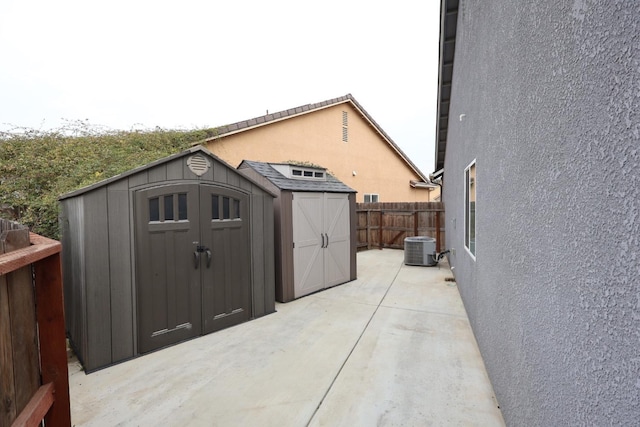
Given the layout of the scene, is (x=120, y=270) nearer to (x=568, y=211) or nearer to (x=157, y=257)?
(x=157, y=257)

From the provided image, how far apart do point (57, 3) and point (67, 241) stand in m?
5.61

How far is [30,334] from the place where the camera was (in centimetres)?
148

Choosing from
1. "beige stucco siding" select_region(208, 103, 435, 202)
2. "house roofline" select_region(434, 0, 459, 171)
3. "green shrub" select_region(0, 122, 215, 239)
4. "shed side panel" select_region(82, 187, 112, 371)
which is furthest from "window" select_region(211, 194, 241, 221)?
"house roofline" select_region(434, 0, 459, 171)

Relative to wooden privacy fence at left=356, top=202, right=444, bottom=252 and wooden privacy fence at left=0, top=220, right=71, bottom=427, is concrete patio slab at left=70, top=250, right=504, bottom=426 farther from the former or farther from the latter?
wooden privacy fence at left=356, top=202, right=444, bottom=252

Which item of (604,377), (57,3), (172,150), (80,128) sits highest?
(57,3)

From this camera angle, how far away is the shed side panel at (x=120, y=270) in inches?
133

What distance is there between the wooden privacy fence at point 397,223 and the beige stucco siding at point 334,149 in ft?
6.02

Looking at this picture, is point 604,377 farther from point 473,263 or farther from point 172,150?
point 172,150

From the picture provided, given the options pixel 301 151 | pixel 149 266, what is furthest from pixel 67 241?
pixel 301 151

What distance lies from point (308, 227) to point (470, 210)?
300 centimetres

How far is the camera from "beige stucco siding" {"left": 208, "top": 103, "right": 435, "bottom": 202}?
31.2 ft

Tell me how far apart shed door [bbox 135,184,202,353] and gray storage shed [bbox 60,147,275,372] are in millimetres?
12

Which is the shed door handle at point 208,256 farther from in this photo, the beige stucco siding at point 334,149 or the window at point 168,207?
the beige stucco siding at point 334,149

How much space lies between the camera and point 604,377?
0.98m
